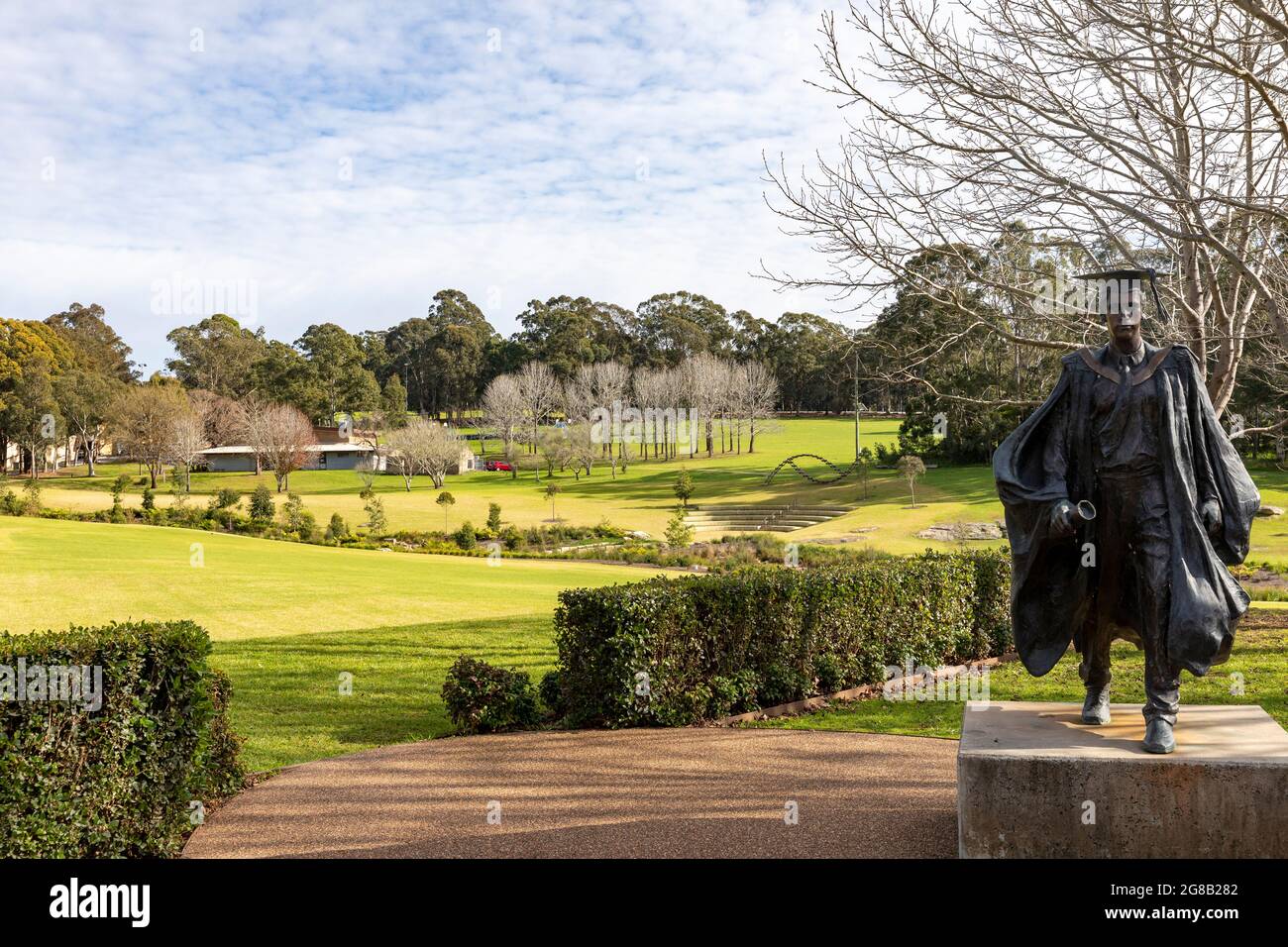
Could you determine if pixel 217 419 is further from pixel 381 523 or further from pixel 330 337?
pixel 381 523

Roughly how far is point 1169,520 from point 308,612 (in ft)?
53.0

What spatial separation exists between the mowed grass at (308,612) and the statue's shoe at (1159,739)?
676 centimetres

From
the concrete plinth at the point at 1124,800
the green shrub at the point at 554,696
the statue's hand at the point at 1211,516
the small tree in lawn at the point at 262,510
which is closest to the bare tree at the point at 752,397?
the small tree in lawn at the point at 262,510

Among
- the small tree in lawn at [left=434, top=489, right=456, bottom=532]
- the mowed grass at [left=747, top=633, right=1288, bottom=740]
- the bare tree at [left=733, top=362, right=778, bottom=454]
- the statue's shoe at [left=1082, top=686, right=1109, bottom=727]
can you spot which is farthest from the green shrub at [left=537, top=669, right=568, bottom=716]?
the bare tree at [left=733, top=362, right=778, bottom=454]

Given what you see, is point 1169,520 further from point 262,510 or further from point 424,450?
point 424,450

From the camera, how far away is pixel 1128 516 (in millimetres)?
5684

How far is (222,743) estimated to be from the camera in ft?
24.5

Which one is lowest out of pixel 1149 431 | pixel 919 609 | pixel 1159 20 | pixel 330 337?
pixel 919 609

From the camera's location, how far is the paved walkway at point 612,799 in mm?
6156

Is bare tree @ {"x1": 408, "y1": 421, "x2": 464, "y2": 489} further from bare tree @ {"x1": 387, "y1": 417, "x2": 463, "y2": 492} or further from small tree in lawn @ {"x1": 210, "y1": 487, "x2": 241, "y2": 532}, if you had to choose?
small tree in lawn @ {"x1": 210, "y1": 487, "x2": 241, "y2": 532}

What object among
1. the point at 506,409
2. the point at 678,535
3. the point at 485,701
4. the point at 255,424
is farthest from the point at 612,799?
the point at 506,409

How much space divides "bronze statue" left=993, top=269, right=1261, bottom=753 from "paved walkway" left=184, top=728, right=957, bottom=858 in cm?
153
